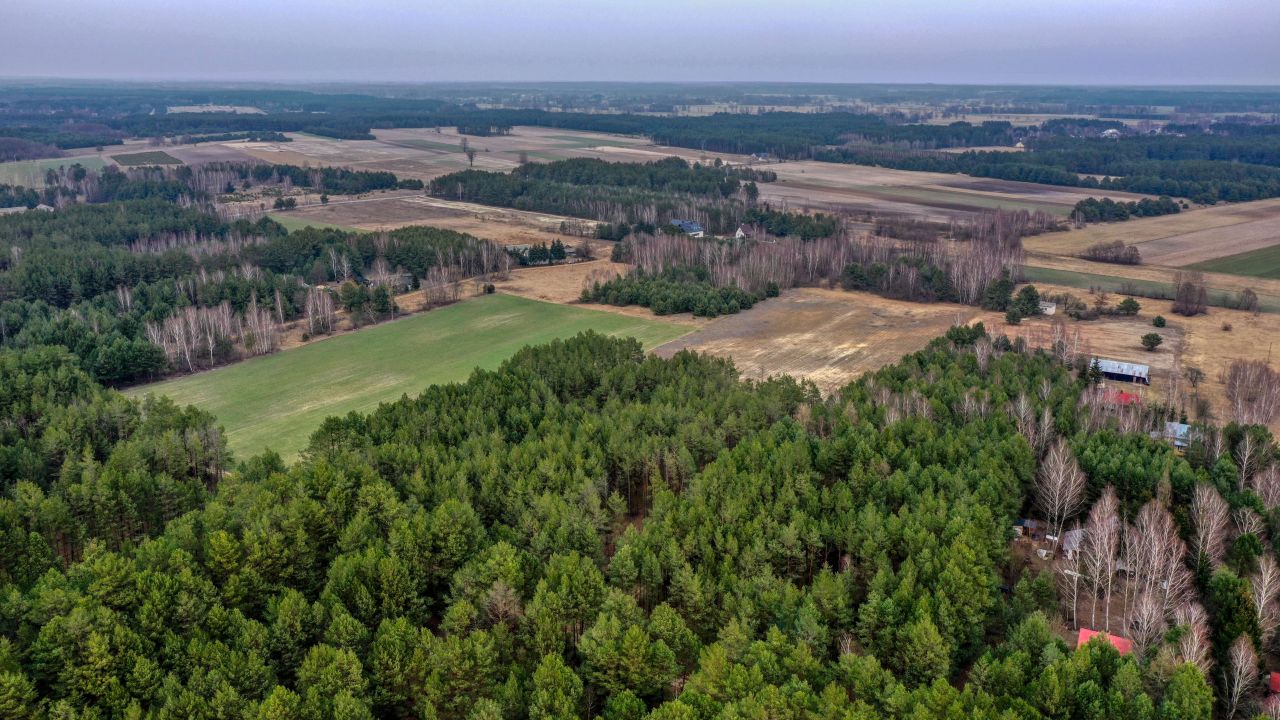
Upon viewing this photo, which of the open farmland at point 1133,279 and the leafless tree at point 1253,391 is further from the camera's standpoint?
the open farmland at point 1133,279

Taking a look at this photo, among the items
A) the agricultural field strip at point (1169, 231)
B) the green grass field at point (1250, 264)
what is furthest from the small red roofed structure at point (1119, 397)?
the agricultural field strip at point (1169, 231)

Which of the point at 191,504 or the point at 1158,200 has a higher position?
the point at 1158,200

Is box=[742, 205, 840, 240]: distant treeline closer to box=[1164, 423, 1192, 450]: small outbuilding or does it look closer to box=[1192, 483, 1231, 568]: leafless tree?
box=[1164, 423, 1192, 450]: small outbuilding

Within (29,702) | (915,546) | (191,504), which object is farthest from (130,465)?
(915,546)

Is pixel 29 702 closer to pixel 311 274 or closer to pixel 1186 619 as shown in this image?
pixel 1186 619

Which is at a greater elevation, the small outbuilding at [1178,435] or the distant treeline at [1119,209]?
the distant treeline at [1119,209]

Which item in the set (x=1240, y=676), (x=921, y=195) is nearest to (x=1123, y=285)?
(x=921, y=195)

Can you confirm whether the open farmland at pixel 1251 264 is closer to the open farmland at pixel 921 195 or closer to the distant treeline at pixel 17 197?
the open farmland at pixel 921 195
